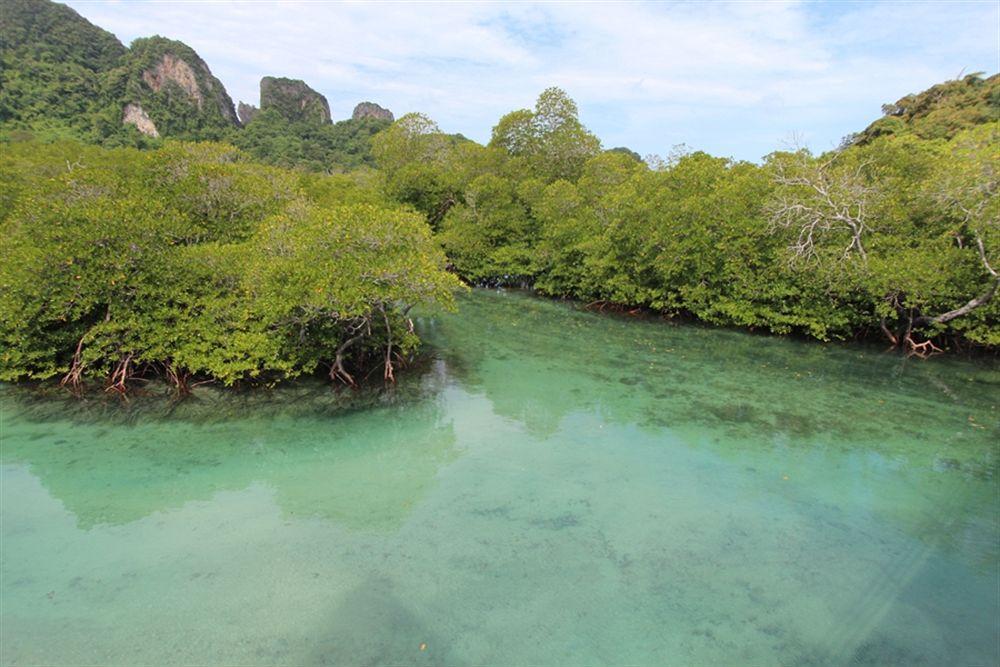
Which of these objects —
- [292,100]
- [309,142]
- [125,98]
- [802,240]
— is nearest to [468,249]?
[802,240]

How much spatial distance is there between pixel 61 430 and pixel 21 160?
55.4 feet

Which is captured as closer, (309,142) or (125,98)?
(125,98)

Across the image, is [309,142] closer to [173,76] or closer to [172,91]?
[172,91]

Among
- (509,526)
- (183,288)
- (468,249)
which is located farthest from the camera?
(468,249)

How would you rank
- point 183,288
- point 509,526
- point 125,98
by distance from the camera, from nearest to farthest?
point 509,526 < point 183,288 < point 125,98

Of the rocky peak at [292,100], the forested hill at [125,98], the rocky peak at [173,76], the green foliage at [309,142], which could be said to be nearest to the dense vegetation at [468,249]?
the green foliage at [309,142]

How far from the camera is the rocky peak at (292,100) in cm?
9819

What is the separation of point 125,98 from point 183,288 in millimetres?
75939

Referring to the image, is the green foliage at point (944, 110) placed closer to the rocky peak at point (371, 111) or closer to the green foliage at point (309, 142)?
the green foliage at point (309, 142)

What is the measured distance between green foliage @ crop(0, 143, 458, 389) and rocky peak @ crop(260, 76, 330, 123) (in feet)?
322

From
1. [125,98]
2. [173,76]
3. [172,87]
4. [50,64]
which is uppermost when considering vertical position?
[173,76]

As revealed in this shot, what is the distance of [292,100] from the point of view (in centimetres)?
10125

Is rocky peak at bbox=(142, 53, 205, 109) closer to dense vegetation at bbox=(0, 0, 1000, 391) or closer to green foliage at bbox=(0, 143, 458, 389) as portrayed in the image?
dense vegetation at bbox=(0, 0, 1000, 391)

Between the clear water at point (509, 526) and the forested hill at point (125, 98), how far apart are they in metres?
56.0
